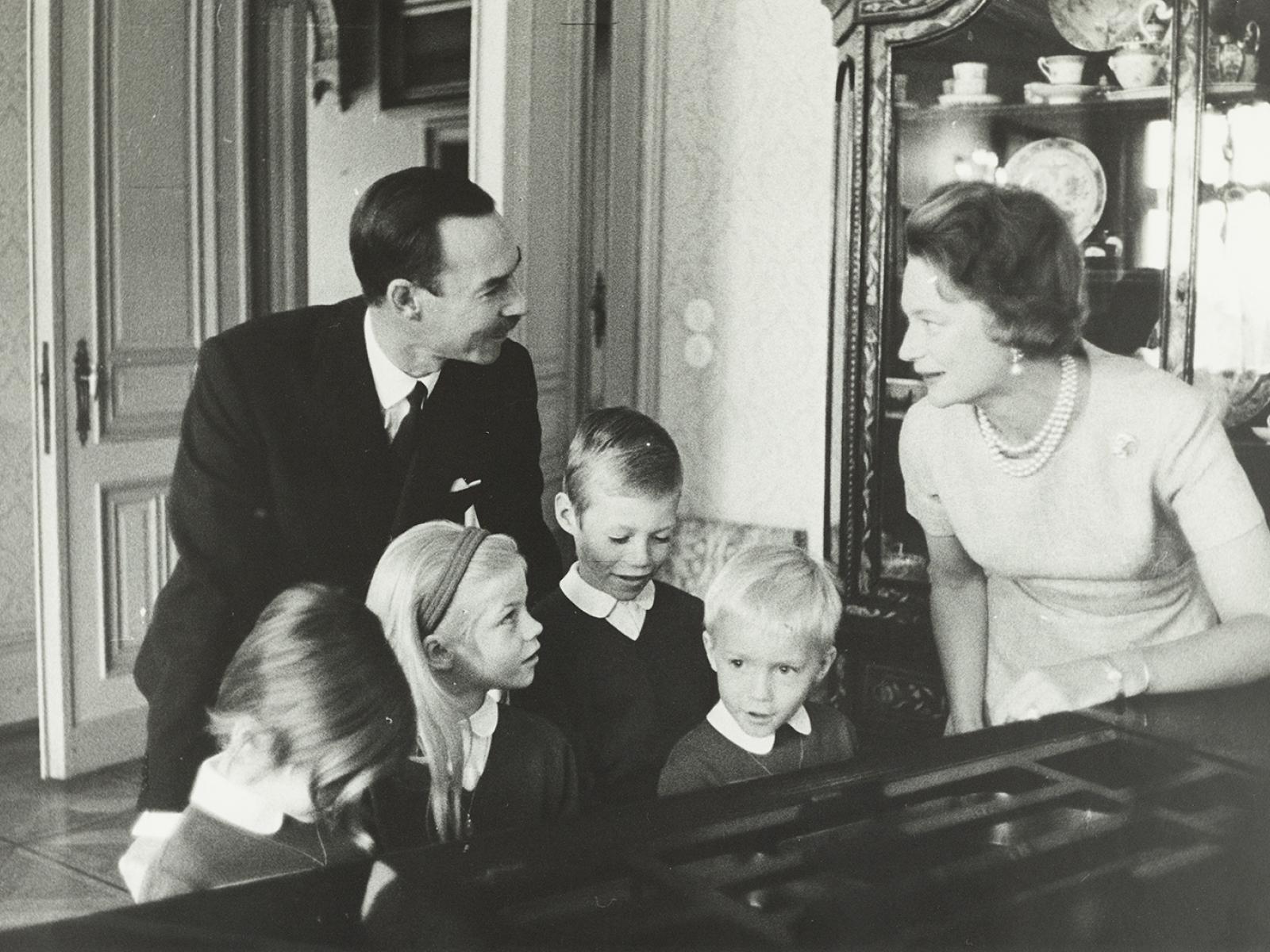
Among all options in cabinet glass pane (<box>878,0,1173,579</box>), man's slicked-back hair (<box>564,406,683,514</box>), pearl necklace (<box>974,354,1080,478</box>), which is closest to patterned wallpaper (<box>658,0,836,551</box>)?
cabinet glass pane (<box>878,0,1173,579</box>)

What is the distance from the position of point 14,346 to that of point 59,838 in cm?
60

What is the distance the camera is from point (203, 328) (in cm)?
165

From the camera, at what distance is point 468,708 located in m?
1.40

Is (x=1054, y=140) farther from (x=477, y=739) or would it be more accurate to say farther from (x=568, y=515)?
(x=477, y=739)

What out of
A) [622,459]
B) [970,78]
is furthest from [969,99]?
[622,459]

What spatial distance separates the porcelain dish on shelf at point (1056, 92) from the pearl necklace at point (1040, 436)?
466 millimetres

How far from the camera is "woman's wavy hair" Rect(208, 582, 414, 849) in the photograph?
1215 millimetres

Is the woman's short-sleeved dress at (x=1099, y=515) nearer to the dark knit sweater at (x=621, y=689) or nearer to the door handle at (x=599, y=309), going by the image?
the dark knit sweater at (x=621, y=689)

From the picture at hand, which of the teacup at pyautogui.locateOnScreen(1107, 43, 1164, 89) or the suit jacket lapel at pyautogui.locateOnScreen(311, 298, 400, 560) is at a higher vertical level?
the teacup at pyautogui.locateOnScreen(1107, 43, 1164, 89)

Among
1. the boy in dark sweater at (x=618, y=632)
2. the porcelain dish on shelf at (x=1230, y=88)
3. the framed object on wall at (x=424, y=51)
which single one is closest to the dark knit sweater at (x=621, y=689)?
the boy in dark sweater at (x=618, y=632)

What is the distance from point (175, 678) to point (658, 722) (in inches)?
23.7

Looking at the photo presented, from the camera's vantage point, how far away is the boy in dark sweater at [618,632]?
5.04ft

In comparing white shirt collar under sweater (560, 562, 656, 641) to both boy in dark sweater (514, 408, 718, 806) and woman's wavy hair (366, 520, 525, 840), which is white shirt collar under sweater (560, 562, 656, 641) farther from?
woman's wavy hair (366, 520, 525, 840)

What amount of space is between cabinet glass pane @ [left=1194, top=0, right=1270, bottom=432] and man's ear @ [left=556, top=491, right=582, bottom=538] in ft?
2.75
